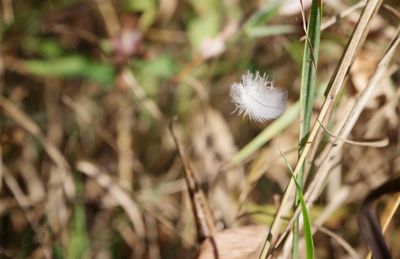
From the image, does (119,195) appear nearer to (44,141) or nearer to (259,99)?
(44,141)

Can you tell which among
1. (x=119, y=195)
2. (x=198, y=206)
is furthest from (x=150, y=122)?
(x=198, y=206)

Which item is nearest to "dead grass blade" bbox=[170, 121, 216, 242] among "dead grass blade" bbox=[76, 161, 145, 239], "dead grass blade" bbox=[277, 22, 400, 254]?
"dead grass blade" bbox=[277, 22, 400, 254]

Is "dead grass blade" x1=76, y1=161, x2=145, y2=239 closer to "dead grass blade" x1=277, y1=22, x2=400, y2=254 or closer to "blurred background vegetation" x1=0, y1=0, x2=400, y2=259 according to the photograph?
"blurred background vegetation" x1=0, y1=0, x2=400, y2=259

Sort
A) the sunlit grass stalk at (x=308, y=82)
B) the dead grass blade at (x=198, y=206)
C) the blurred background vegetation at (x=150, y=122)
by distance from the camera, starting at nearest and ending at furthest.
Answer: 1. the sunlit grass stalk at (x=308, y=82)
2. the dead grass blade at (x=198, y=206)
3. the blurred background vegetation at (x=150, y=122)

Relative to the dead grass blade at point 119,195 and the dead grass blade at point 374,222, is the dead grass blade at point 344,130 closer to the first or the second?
the dead grass blade at point 374,222

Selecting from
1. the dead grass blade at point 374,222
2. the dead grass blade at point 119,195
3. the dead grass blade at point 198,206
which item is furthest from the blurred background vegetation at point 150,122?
the dead grass blade at point 374,222
